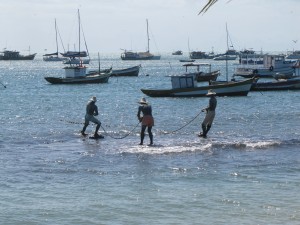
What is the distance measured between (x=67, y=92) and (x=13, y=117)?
28.9m

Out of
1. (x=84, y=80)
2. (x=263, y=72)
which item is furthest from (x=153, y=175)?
(x=263, y=72)

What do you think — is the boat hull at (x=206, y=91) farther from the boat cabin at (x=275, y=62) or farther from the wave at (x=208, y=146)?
the boat cabin at (x=275, y=62)

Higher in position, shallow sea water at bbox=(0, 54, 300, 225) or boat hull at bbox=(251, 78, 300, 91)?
shallow sea water at bbox=(0, 54, 300, 225)

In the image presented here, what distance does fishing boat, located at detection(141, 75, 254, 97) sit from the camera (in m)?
49.7

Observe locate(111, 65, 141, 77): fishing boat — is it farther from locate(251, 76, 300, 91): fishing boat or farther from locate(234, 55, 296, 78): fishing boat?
locate(251, 76, 300, 91): fishing boat

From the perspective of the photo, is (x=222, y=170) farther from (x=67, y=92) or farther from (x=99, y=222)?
(x=67, y=92)

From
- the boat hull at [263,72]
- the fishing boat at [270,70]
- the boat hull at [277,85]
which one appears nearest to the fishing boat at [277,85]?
the boat hull at [277,85]

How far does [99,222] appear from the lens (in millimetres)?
13719

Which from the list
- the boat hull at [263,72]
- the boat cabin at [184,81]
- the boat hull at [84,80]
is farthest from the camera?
the boat hull at [263,72]

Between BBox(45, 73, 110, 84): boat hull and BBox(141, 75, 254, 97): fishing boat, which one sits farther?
BBox(45, 73, 110, 84): boat hull

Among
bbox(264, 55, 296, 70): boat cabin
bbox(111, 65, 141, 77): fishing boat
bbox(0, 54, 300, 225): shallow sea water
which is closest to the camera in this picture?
bbox(0, 54, 300, 225): shallow sea water

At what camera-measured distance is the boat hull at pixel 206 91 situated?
4962 centimetres

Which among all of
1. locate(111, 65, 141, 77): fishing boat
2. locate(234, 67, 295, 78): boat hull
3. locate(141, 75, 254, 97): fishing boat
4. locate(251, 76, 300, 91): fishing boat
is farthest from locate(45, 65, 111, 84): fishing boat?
locate(141, 75, 254, 97): fishing boat

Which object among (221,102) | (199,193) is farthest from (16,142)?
(221,102)
